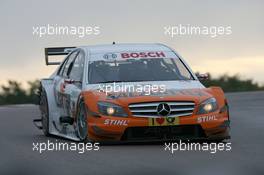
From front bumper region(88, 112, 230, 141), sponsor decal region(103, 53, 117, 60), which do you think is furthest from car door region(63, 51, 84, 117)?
front bumper region(88, 112, 230, 141)

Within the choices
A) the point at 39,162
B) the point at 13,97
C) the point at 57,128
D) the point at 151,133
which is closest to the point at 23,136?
the point at 57,128

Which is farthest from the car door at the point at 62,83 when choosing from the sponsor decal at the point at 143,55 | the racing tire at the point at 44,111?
the sponsor decal at the point at 143,55

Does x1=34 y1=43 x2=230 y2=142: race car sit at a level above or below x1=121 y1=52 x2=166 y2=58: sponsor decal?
below

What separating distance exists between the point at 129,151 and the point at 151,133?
0.75 meters

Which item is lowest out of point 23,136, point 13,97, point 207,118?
point 13,97

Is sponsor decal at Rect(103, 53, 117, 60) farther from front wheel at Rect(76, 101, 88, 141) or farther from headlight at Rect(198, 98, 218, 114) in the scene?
headlight at Rect(198, 98, 218, 114)

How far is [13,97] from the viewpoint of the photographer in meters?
34.6

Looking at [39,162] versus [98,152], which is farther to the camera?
[98,152]

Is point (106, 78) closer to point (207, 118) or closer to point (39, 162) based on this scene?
point (207, 118)

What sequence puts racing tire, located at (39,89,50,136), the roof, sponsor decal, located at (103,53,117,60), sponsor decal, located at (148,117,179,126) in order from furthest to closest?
racing tire, located at (39,89,50,136)
the roof
sponsor decal, located at (103,53,117,60)
sponsor decal, located at (148,117,179,126)

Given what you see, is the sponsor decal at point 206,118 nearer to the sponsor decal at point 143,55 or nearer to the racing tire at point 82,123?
the racing tire at point 82,123

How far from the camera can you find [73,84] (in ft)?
54.3

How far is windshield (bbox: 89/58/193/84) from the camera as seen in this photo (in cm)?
1619

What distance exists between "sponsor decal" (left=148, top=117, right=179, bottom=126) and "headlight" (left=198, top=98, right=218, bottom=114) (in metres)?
0.36
